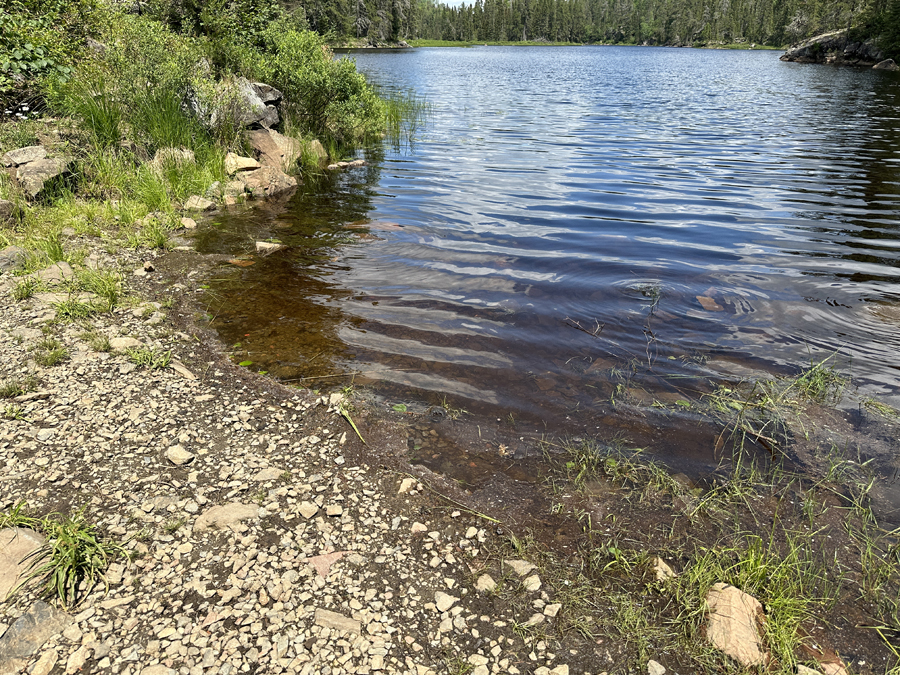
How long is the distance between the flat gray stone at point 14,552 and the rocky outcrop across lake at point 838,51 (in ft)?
298

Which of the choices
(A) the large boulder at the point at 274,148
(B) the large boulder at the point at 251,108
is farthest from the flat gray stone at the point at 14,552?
(B) the large boulder at the point at 251,108

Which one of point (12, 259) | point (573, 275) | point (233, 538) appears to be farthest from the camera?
point (573, 275)

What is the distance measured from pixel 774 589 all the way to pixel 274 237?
975 cm

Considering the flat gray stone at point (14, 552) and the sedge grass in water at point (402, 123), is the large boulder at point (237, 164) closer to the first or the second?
the sedge grass in water at point (402, 123)

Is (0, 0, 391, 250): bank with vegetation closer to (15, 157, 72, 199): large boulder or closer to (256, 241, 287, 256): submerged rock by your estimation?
(15, 157, 72, 199): large boulder

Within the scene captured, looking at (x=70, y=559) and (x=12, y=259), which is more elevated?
(x=12, y=259)

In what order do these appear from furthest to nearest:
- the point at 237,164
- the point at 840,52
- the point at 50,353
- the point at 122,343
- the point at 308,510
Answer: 1. the point at 840,52
2. the point at 237,164
3. the point at 122,343
4. the point at 50,353
5. the point at 308,510

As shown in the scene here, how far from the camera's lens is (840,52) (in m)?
73.5

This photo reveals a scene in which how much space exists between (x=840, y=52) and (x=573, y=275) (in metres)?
91.7

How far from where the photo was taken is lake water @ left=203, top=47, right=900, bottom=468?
6.10 m

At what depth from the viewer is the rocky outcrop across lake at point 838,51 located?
6794 cm

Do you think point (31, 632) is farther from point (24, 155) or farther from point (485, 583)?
point (24, 155)

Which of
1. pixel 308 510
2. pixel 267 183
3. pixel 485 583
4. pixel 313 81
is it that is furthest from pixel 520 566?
pixel 313 81

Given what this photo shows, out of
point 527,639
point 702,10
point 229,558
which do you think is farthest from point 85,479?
point 702,10
